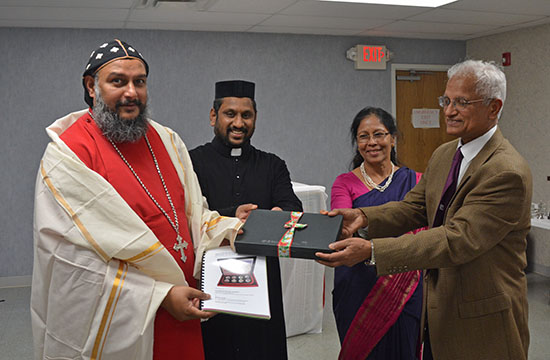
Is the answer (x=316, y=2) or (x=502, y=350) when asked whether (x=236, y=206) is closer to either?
(x=502, y=350)

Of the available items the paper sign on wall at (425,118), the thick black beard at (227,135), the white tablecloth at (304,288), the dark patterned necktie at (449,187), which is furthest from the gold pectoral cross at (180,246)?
the paper sign on wall at (425,118)

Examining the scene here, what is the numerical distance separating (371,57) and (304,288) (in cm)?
327

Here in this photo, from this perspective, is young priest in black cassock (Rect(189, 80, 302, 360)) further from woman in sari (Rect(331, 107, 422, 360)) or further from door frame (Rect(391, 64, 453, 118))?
door frame (Rect(391, 64, 453, 118))

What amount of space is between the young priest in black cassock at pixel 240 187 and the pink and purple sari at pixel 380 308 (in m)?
0.39

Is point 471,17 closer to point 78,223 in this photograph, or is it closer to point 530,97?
point 530,97

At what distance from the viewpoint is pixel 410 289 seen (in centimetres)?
248

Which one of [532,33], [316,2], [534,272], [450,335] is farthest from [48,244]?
[532,33]

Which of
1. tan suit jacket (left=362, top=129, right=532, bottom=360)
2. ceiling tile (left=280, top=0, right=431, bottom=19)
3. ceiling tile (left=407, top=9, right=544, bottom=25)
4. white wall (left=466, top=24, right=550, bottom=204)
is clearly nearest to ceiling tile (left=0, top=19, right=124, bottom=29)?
ceiling tile (left=280, top=0, right=431, bottom=19)

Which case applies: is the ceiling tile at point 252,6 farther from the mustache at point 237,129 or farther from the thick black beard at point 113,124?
the thick black beard at point 113,124

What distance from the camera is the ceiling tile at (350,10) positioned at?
4.41 metres

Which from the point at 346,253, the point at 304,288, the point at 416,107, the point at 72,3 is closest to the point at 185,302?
the point at 346,253

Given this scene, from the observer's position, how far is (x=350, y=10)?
4.65 m

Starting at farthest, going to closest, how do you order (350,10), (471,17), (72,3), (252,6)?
(471,17) < (350,10) < (252,6) < (72,3)

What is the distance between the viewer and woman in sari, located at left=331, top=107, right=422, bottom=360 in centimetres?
246
